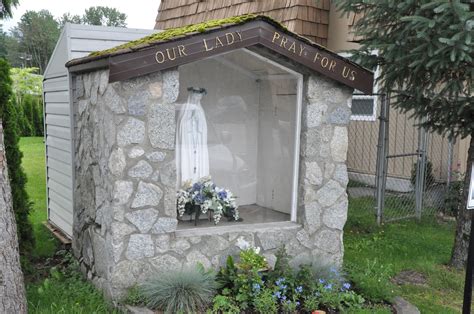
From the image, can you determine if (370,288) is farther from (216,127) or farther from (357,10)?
(357,10)

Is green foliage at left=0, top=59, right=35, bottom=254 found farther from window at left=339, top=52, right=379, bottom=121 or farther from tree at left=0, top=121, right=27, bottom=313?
window at left=339, top=52, right=379, bottom=121

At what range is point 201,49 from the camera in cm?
460

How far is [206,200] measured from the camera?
5.45m

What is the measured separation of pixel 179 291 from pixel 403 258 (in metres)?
3.53

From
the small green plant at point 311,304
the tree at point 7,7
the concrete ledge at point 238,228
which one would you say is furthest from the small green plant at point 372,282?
the tree at point 7,7

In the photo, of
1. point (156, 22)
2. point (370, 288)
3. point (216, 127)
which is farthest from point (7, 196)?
point (156, 22)

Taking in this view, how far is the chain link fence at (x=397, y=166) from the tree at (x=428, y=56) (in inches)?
72.7

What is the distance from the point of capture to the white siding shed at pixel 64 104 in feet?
20.2

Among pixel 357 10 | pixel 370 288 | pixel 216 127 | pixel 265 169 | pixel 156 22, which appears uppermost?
pixel 156 22

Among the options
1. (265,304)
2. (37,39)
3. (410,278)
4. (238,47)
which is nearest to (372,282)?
(410,278)

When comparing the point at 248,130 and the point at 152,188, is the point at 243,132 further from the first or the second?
the point at 152,188

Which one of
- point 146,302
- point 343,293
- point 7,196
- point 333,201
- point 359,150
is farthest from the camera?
point 359,150

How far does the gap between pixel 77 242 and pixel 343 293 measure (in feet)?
10.1

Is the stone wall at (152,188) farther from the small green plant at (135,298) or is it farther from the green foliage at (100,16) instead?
the green foliage at (100,16)
